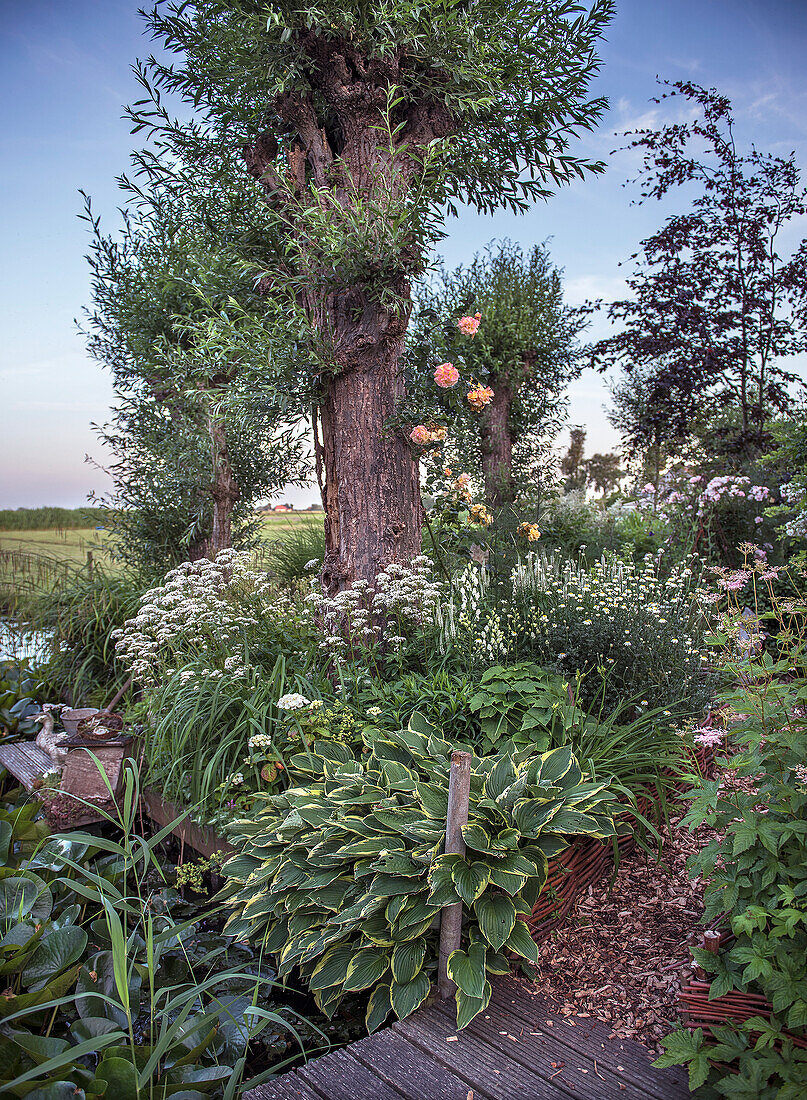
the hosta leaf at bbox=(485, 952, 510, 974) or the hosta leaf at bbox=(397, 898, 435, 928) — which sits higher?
the hosta leaf at bbox=(397, 898, 435, 928)

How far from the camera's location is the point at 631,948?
7.07 ft

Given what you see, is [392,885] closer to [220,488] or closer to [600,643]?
[600,643]

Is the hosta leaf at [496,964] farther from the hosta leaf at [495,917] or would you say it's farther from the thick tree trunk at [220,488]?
the thick tree trunk at [220,488]

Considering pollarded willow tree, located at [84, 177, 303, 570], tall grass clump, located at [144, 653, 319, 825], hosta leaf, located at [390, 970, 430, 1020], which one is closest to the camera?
hosta leaf, located at [390, 970, 430, 1020]

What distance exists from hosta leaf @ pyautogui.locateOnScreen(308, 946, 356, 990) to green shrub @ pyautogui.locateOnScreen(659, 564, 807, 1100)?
0.91 m

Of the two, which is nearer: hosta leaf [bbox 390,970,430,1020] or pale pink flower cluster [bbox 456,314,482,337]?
hosta leaf [bbox 390,970,430,1020]

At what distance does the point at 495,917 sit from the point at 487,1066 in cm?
34

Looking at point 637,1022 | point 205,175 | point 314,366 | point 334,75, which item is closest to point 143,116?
point 205,175

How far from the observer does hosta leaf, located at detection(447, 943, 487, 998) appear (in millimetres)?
1715

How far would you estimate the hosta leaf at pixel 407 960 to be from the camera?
1839 mm

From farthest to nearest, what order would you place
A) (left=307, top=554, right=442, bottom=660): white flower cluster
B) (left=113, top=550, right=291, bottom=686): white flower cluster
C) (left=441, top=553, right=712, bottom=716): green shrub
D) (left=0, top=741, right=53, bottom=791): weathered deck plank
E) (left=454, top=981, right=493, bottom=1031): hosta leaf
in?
(left=0, top=741, right=53, bottom=791): weathered deck plank, (left=113, top=550, right=291, bottom=686): white flower cluster, (left=307, top=554, right=442, bottom=660): white flower cluster, (left=441, top=553, right=712, bottom=716): green shrub, (left=454, top=981, right=493, bottom=1031): hosta leaf

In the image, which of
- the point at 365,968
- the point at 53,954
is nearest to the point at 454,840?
the point at 365,968

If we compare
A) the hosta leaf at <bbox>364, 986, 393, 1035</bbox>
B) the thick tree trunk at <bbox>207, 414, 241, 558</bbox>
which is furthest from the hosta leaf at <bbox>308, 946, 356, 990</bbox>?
the thick tree trunk at <bbox>207, 414, 241, 558</bbox>

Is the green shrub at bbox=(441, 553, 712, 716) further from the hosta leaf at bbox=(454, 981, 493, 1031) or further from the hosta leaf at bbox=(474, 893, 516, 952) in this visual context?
the hosta leaf at bbox=(454, 981, 493, 1031)
